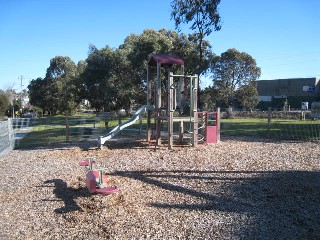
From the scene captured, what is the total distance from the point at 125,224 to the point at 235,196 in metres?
2.27

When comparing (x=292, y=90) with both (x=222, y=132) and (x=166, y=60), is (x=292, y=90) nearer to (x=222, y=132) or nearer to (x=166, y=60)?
(x=222, y=132)

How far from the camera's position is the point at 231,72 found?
4588 centimetres

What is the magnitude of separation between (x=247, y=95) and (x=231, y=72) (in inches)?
158

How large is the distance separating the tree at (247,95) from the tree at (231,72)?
0.78 meters

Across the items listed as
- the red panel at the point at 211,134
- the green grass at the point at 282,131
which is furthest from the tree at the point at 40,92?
the red panel at the point at 211,134

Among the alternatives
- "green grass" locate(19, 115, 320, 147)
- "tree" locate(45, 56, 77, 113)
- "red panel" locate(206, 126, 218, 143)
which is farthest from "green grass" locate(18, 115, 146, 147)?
"tree" locate(45, 56, 77, 113)

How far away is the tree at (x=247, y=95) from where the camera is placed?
45844 mm

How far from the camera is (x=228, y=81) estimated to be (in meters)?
46.4

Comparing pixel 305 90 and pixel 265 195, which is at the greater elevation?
pixel 305 90

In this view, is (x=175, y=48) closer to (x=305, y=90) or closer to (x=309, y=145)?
(x=309, y=145)

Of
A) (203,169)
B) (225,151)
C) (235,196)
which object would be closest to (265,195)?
(235,196)

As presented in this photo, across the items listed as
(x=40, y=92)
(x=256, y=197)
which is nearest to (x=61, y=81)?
(x=40, y=92)

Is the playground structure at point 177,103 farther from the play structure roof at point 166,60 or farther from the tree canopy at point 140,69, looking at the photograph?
the tree canopy at point 140,69

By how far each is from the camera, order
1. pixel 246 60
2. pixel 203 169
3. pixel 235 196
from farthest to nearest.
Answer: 1. pixel 246 60
2. pixel 203 169
3. pixel 235 196
